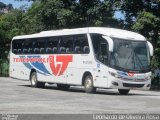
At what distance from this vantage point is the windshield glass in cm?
2530

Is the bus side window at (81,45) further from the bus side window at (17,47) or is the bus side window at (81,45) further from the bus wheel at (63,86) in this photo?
the bus side window at (17,47)

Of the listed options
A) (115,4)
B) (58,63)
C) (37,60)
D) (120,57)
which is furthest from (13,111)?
(115,4)

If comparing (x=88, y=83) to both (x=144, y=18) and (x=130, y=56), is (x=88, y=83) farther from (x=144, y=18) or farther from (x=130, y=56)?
(x=144, y=18)

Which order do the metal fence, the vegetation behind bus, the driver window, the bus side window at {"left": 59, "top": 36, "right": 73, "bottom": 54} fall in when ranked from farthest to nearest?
the metal fence < the vegetation behind bus < the bus side window at {"left": 59, "top": 36, "right": 73, "bottom": 54} < the driver window

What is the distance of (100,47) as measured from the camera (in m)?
25.7

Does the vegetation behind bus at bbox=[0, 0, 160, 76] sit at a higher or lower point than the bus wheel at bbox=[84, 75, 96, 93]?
higher

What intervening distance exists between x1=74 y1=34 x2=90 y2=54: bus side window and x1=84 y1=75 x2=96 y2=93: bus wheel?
1.31m

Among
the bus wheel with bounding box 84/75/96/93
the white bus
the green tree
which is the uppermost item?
the green tree

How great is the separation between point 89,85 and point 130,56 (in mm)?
2603

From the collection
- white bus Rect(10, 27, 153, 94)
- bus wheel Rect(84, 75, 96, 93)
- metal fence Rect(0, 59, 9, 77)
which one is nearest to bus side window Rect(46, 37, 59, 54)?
white bus Rect(10, 27, 153, 94)

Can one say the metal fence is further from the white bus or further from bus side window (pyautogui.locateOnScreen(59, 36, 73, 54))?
bus side window (pyautogui.locateOnScreen(59, 36, 73, 54))

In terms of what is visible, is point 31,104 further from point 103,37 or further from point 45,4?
point 45,4

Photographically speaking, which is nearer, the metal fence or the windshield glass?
the windshield glass

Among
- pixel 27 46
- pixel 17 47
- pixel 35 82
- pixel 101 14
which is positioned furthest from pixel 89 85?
pixel 101 14
